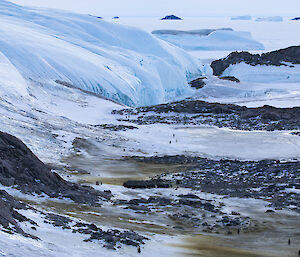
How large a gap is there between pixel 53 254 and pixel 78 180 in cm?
792

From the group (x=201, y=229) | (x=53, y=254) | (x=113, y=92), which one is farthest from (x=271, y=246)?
(x=113, y=92)

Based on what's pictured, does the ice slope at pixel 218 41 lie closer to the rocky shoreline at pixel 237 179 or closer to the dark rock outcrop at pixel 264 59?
the dark rock outcrop at pixel 264 59

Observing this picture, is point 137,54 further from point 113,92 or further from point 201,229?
point 201,229

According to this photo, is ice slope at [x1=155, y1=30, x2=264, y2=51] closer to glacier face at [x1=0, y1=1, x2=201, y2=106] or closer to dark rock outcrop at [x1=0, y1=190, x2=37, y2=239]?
glacier face at [x1=0, y1=1, x2=201, y2=106]

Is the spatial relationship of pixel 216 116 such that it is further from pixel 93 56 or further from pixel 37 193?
pixel 37 193

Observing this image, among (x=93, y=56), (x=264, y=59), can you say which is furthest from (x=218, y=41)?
(x=93, y=56)

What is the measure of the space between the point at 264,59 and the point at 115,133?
40912mm

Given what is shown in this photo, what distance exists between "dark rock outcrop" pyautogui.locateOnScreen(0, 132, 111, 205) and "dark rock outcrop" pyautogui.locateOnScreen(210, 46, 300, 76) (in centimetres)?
5081

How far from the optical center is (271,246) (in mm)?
10922

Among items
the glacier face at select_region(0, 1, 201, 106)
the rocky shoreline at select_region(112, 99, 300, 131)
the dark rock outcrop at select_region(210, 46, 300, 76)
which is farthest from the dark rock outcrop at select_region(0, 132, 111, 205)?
the dark rock outcrop at select_region(210, 46, 300, 76)

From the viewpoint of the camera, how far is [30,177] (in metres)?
13.2

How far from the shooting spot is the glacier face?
3917cm

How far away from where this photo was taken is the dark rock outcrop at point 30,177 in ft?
41.8

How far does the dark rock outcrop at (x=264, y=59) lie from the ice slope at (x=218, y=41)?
20.1 m
